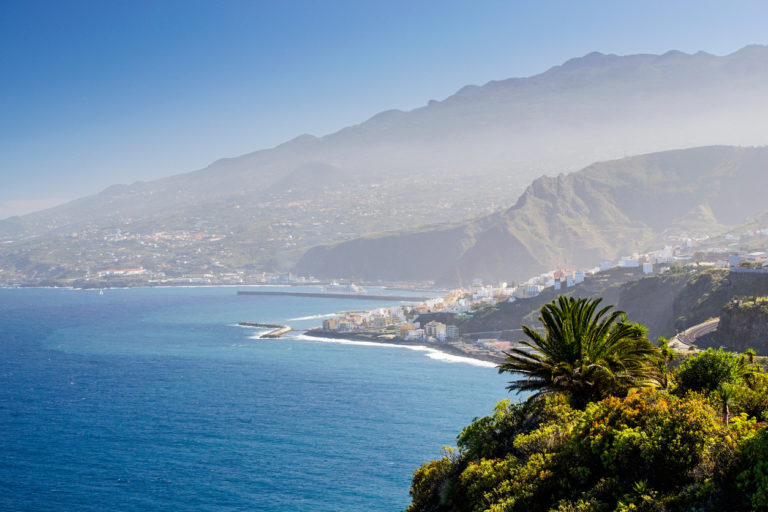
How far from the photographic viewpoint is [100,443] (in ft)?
121

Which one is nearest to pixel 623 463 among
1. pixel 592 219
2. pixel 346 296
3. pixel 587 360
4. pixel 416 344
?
pixel 587 360

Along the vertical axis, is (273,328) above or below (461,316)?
above

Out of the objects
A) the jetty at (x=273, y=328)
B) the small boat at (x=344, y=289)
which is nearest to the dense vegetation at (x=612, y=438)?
the jetty at (x=273, y=328)

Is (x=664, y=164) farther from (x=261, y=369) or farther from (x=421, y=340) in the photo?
(x=261, y=369)

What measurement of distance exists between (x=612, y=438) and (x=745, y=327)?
37.3 meters

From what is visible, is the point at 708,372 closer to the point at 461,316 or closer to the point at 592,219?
the point at 461,316

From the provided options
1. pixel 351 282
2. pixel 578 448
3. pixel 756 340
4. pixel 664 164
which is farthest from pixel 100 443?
pixel 664 164

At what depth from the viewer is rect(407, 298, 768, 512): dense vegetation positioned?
8922 mm

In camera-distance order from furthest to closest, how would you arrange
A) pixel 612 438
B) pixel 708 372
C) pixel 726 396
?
pixel 708 372
pixel 726 396
pixel 612 438

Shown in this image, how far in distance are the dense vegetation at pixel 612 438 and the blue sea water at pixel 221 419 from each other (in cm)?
1576

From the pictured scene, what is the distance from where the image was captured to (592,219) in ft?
564

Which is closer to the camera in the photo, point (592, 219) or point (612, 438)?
point (612, 438)

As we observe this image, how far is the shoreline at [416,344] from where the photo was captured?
66812 mm

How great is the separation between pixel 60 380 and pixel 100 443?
863 inches
